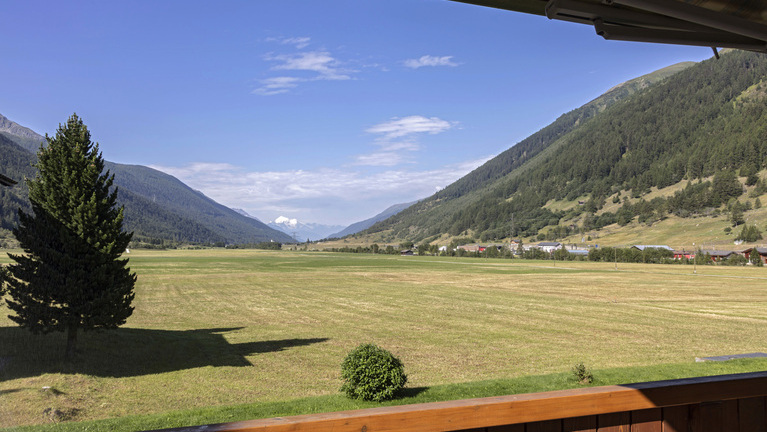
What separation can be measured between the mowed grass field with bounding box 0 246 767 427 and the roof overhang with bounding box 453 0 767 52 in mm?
15875

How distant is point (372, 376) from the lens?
43.0 feet

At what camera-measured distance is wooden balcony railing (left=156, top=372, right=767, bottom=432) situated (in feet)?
8.63

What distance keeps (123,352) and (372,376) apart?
53.4 ft

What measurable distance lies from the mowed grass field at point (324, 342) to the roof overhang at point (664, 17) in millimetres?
15875

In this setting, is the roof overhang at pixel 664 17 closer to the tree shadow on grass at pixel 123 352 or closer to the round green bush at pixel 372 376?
the round green bush at pixel 372 376

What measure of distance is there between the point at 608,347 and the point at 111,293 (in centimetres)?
2363

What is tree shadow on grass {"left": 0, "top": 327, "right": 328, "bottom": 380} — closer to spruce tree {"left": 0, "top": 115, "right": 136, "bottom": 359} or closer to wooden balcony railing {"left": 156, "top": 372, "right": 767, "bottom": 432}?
spruce tree {"left": 0, "top": 115, "right": 136, "bottom": 359}

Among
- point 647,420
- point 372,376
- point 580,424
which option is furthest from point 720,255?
point 580,424

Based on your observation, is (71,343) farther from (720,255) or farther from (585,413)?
(720,255)

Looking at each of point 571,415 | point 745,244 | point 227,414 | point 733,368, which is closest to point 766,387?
point 571,415

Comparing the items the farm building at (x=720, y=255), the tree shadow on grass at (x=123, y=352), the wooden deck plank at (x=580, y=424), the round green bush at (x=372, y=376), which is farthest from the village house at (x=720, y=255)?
the wooden deck plank at (x=580, y=424)

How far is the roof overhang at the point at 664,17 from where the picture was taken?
3.25m

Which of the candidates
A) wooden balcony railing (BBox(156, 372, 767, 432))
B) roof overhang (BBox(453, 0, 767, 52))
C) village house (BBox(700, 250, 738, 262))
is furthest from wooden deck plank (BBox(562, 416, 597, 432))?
village house (BBox(700, 250, 738, 262))

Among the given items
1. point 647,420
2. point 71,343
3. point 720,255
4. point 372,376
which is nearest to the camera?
point 647,420
